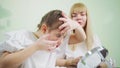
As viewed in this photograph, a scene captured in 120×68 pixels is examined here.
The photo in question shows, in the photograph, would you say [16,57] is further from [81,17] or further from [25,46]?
[81,17]

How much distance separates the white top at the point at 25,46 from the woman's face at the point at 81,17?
0.51 m

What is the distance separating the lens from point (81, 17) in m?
1.46

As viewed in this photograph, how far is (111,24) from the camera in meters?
2.11

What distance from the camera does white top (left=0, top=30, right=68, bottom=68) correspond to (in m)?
0.88

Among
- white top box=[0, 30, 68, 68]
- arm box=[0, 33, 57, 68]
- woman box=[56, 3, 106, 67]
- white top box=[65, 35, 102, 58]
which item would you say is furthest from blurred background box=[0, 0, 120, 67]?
arm box=[0, 33, 57, 68]

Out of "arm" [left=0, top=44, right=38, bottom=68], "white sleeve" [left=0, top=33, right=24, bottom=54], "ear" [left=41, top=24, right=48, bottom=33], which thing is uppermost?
"ear" [left=41, top=24, right=48, bottom=33]

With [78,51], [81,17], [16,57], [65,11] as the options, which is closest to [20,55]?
[16,57]

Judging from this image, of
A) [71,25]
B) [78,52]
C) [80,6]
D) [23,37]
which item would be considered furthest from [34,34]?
[80,6]

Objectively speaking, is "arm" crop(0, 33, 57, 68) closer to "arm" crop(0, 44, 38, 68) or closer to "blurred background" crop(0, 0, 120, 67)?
"arm" crop(0, 44, 38, 68)

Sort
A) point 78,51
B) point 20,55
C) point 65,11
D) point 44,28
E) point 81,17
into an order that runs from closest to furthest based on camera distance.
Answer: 1. point 20,55
2. point 44,28
3. point 78,51
4. point 81,17
5. point 65,11

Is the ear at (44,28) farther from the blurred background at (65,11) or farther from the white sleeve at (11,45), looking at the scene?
the blurred background at (65,11)

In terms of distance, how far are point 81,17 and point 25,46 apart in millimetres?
655

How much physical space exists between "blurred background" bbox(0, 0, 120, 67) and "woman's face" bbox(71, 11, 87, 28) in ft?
1.56

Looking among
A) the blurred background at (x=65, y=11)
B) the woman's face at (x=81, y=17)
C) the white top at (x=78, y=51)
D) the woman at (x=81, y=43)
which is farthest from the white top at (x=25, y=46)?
the blurred background at (x=65, y=11)
